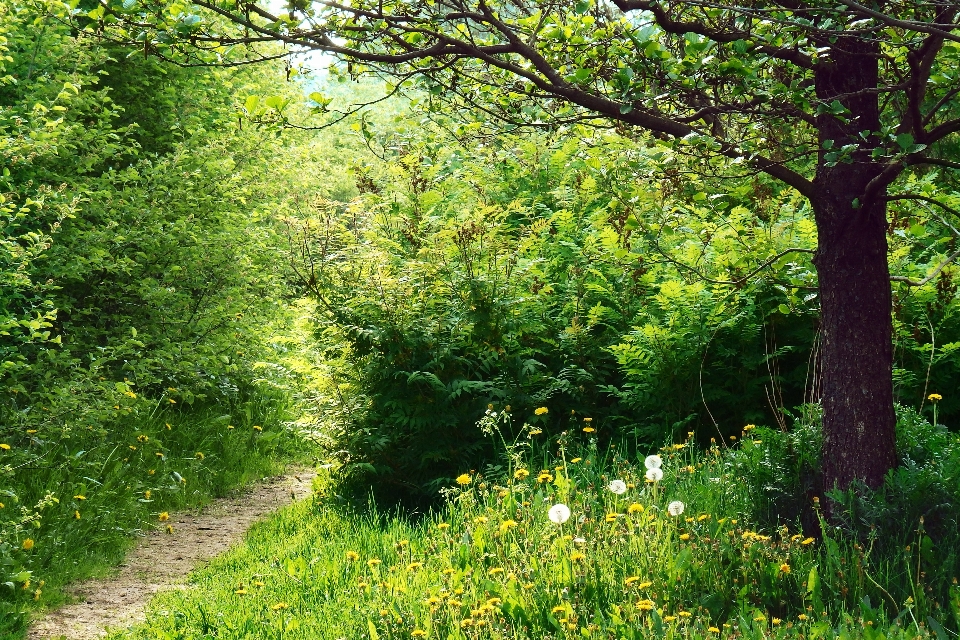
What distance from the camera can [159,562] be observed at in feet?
20.4

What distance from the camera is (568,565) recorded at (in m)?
3.86

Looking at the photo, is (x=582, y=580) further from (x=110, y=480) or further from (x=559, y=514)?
(x=110, y=480)

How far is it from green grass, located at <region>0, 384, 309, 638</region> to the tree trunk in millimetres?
4242

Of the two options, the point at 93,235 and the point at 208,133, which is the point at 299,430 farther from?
the point at 208,133

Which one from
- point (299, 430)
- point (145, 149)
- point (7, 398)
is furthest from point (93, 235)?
point (145, 149)

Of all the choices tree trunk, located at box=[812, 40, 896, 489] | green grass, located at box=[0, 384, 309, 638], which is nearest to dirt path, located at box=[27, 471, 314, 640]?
green grass, located at box=[0, 384, 309, 638]

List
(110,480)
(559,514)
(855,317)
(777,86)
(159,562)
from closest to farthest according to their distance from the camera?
1. (777,86)
2. (559,514)
3. (855,317)
4. (159,562)
5. (110,480)

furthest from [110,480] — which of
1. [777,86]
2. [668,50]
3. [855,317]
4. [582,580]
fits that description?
[777,86]

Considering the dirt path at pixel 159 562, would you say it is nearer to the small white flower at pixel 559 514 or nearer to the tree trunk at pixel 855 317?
the small white flower at pixel 559 514

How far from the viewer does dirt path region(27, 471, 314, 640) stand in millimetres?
Result: 5105

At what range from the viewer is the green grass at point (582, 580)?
11.4ft

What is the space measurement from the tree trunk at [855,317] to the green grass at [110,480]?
4242mm

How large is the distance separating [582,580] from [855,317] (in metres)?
1.72

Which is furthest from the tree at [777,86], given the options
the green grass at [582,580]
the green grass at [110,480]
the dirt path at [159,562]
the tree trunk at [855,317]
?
the dirt path at [159,562]
